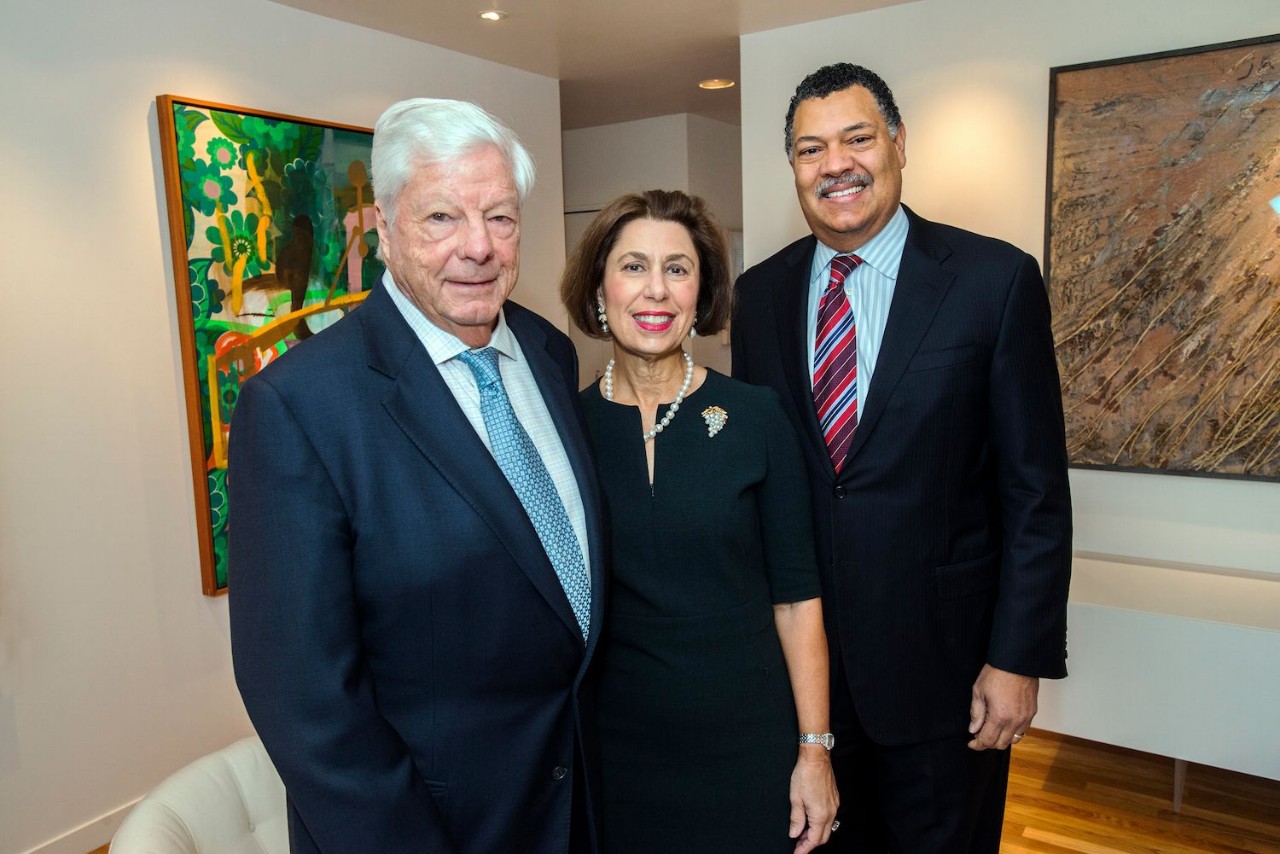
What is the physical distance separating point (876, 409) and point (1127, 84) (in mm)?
2535

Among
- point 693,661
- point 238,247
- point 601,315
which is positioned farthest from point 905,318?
point 238,247

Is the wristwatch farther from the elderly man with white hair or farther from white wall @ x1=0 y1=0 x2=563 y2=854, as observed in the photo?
white wall @ x1=0 y1=0 x2=563 y2=854

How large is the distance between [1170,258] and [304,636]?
3390 mm

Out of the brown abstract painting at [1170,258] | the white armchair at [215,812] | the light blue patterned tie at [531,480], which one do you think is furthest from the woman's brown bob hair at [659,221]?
the brown abstract painting at [1170,258]

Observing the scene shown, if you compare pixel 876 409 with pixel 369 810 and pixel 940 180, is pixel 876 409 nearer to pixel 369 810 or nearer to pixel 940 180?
pixel 369 810

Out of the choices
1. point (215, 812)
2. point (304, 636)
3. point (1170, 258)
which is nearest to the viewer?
point (304, 636)

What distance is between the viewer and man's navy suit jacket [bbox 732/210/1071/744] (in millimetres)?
1678

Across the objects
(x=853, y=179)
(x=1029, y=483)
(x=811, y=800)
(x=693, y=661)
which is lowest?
(x=811, y=800)

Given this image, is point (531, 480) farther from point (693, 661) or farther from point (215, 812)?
point (215, 812)

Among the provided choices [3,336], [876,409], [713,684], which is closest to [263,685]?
[713,684]

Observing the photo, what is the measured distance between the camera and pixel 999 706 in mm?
1733

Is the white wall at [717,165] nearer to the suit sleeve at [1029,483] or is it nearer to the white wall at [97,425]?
the white wall at [97,425]

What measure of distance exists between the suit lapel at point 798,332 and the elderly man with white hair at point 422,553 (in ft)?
1.86

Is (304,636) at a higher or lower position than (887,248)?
lower
